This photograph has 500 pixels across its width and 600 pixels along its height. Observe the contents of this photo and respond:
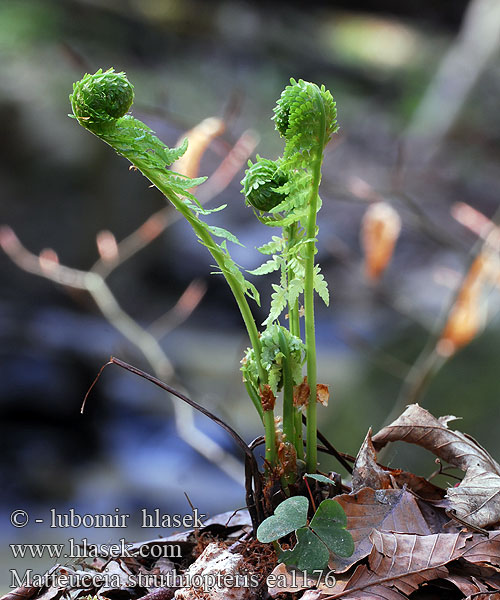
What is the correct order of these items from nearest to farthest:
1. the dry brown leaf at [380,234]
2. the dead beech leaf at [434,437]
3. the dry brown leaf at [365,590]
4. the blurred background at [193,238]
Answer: the dry brown leaf at [365,590]
the dead beech leaf at [434,437]
the dry brown leaf at [380,234]
the blurred background at [193,238]

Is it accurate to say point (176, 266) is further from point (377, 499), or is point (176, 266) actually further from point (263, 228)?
point (377, 499)

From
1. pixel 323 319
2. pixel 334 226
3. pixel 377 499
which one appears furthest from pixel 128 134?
pixel 334 226

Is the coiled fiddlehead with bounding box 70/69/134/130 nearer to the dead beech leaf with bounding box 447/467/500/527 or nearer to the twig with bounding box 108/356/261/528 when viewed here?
the twig with bounding box 108/356/261/528

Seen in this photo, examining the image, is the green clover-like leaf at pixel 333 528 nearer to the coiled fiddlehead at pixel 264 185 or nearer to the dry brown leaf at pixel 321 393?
the dry brown leaf at pixel 321 393

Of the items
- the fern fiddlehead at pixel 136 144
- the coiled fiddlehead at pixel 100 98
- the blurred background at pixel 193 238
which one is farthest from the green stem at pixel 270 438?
the blurred background at pixel 193 238

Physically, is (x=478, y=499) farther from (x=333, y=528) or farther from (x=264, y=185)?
(x=264, y=185)

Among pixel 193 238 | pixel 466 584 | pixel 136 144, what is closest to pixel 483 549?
pixel 466 584

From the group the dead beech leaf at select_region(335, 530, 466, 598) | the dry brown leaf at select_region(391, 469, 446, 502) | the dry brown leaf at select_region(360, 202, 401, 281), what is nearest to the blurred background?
the dry brown leaf at select_region(360, 202, 401, 281)
